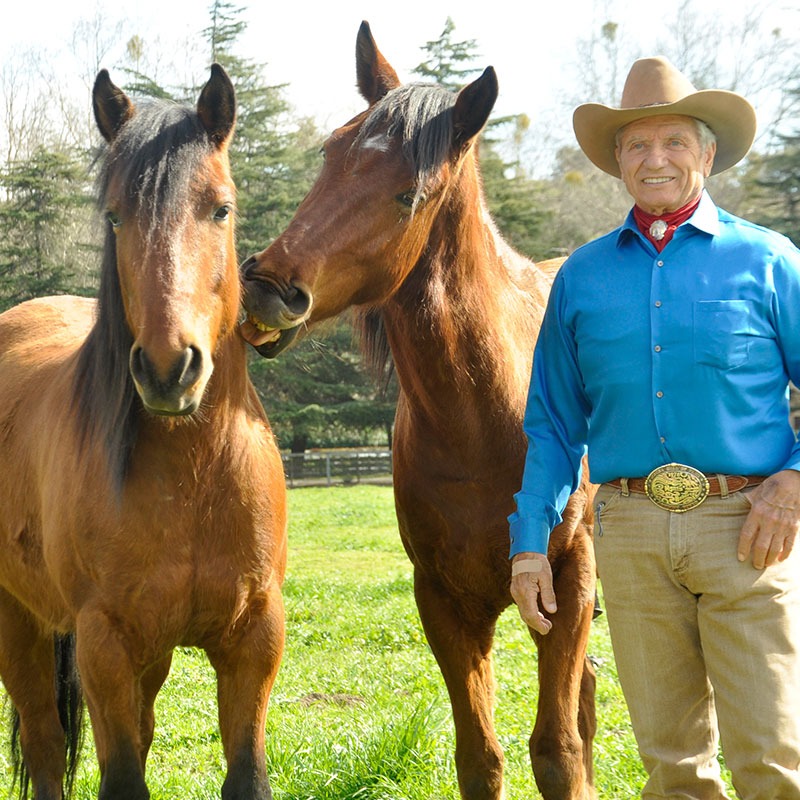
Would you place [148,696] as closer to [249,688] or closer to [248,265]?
[249,688]

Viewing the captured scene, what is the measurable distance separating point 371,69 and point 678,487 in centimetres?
213

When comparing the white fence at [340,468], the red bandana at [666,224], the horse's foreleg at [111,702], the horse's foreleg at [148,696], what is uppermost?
the red bandana at [666,224]

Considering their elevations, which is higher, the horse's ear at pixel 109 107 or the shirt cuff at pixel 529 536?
the horse's ear at pixel 109 107

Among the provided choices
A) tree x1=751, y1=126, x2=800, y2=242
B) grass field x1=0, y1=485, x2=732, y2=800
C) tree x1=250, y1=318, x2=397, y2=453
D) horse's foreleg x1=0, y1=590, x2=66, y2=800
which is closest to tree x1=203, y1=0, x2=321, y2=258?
tree x1=250, y1=318, x2=397, y2=453

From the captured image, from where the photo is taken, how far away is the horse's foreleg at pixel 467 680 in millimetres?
3643

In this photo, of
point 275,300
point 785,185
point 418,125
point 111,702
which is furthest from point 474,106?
point 785,185

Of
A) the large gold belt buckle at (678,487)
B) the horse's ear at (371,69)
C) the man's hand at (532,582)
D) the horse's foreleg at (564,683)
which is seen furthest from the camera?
the horse's ear at (371,69)

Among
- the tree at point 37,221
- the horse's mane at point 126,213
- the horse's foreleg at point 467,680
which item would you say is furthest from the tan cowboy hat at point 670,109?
the tree at point 37,221

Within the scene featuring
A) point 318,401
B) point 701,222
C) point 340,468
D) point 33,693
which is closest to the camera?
point 701,222

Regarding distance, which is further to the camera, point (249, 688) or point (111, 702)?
point (249, 688)

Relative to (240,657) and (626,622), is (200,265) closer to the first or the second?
(240,657)

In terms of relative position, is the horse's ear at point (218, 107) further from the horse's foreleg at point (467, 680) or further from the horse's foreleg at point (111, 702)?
the horse's foreleg at point (467, 680)

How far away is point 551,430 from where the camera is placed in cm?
303

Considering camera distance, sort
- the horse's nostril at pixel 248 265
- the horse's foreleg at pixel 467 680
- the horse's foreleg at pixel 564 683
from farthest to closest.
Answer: the horse's foreleg at pixel 467 680
the horse's foreleg at pixel 564 683
the horse's nostril at pixel 248 265
